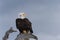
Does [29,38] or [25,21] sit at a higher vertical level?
[25,21]

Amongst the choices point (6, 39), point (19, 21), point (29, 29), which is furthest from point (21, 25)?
point (6, 39)

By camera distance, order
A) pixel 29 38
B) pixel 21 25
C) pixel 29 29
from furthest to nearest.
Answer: pixel 21 25 < pixel 29 29 < pixel 29 38

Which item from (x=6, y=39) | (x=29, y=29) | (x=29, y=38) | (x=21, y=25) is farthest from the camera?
(x=21, y=25)

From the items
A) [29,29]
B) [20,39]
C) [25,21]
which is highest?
[25,21]

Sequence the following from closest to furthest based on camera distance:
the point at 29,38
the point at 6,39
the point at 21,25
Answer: the point at 29,38, the point at 6,39, the point at 21,25

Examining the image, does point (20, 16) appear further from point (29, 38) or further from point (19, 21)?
point (29, 38)

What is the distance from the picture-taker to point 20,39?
8.32 ft

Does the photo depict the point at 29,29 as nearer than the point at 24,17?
Yes

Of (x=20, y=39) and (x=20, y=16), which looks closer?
(x=20, y=39)

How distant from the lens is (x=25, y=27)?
3566 mm

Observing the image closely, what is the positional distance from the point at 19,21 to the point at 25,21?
0.25 meters

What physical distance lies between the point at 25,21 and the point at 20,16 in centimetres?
30

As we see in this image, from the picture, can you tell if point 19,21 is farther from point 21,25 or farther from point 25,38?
point 25,38

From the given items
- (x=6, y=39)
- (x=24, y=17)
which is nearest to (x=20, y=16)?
(x=24, y=17)
